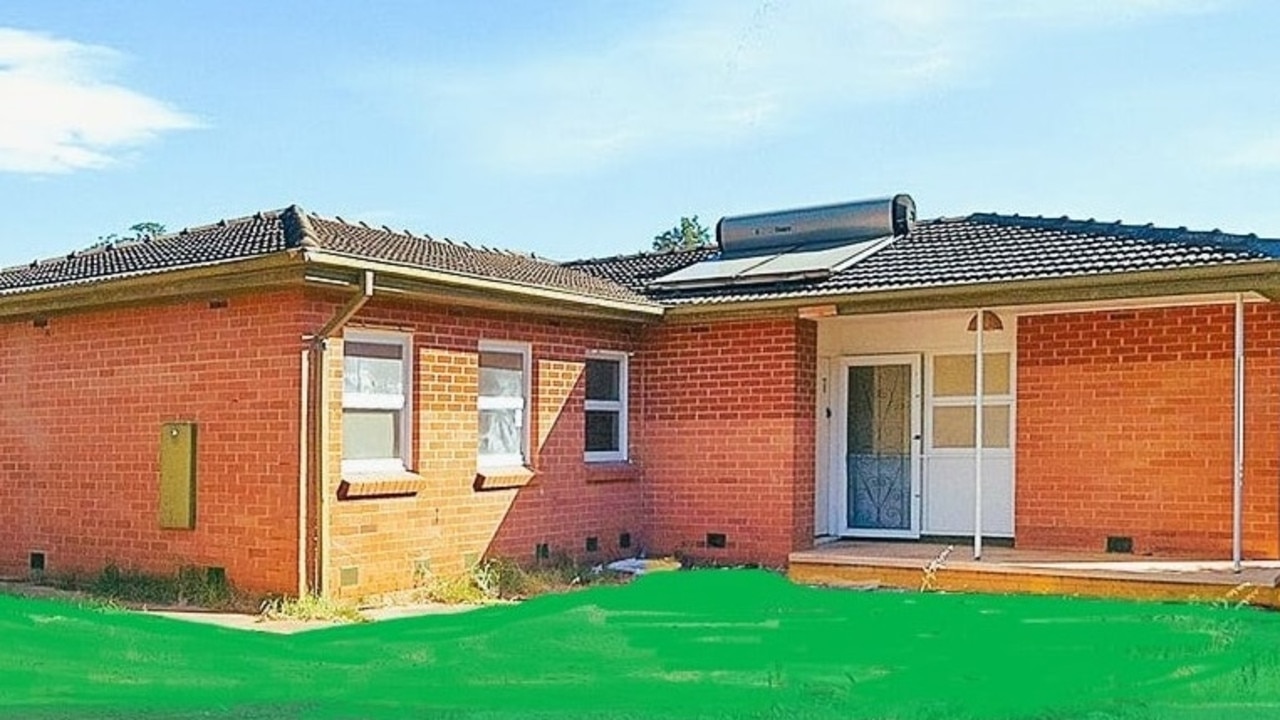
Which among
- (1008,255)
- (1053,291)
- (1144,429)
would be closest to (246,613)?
(1053,291)

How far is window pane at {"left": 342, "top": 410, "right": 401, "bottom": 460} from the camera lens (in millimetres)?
11773

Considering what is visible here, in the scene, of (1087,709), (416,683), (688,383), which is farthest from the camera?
(688,383)

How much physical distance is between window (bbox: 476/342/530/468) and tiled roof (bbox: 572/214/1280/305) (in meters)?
2.06

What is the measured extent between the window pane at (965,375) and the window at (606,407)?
3.48m

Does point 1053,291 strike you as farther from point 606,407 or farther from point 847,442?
point 606,407

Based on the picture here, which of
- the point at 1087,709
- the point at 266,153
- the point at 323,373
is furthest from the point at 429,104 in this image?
the point at 1087,709

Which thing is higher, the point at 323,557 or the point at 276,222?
the point at 276,222

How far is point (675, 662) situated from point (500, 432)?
5.16 m

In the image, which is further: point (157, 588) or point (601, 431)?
point (601, 431)

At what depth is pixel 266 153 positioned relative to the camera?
2192 centimetres

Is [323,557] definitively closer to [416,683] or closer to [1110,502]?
[416,683]

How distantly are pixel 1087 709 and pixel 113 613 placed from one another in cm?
728

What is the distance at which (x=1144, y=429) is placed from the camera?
1283 centimetres

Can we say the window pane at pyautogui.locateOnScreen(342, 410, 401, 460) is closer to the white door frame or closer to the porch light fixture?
the white door frame
